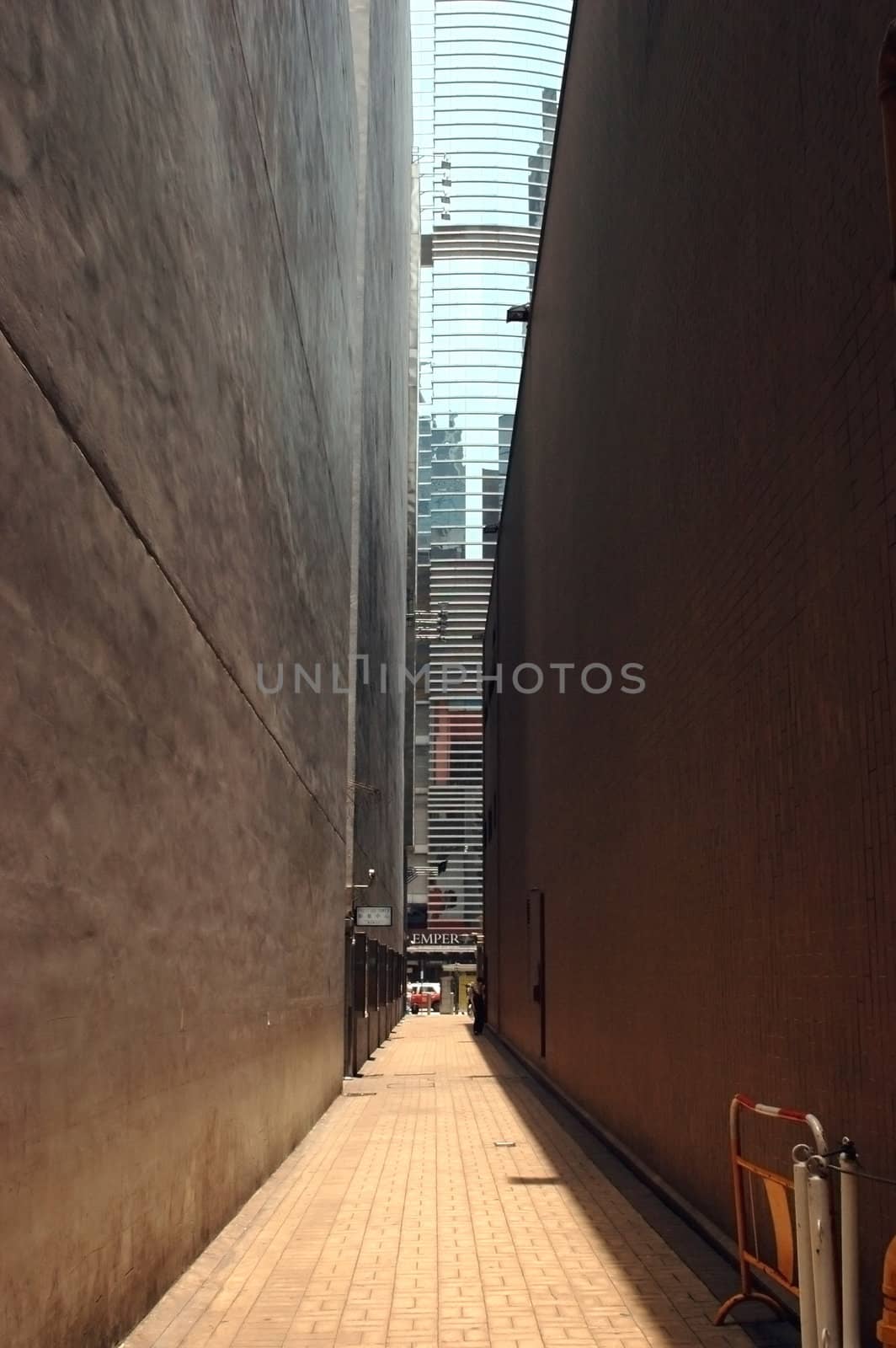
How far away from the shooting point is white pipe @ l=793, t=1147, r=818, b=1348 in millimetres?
4227

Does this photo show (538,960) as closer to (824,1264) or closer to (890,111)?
(824,1264)

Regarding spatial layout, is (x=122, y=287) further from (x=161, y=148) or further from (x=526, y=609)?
(x=526, y=609)

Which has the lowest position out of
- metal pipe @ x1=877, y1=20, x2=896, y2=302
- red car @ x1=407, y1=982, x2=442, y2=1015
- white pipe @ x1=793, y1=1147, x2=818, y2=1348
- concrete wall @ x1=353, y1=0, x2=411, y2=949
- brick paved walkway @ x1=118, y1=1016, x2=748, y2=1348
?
red car @ x1=407, y1=982, x2=442, y2=1015

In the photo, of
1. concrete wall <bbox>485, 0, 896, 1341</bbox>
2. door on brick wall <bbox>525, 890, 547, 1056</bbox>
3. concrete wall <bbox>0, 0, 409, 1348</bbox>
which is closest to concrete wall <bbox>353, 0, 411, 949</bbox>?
door on brick wall <bbox>525, 890, 547, 1056</bbox>

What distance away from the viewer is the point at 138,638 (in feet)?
17.4

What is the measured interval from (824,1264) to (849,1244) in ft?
0.35

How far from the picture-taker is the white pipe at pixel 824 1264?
4129 mm

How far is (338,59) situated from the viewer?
15172mm

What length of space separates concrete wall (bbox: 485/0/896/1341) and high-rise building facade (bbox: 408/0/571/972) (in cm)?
5272

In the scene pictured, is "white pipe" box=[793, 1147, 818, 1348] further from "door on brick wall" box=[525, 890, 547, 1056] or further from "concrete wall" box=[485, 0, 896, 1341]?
"door on brick wall" box=[525, 890, 547, 1056]

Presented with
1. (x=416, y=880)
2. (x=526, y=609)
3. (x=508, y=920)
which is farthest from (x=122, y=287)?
(x=416, y=880)

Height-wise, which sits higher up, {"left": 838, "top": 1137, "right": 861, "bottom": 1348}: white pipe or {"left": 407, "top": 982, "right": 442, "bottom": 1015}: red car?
{"left": 838, "top": 1137, "right": 861, "bottom": 1348}: white pipe

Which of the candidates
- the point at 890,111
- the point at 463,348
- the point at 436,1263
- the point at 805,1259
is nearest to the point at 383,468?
the point at 436,1263

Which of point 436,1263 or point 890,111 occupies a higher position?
point 890,111
